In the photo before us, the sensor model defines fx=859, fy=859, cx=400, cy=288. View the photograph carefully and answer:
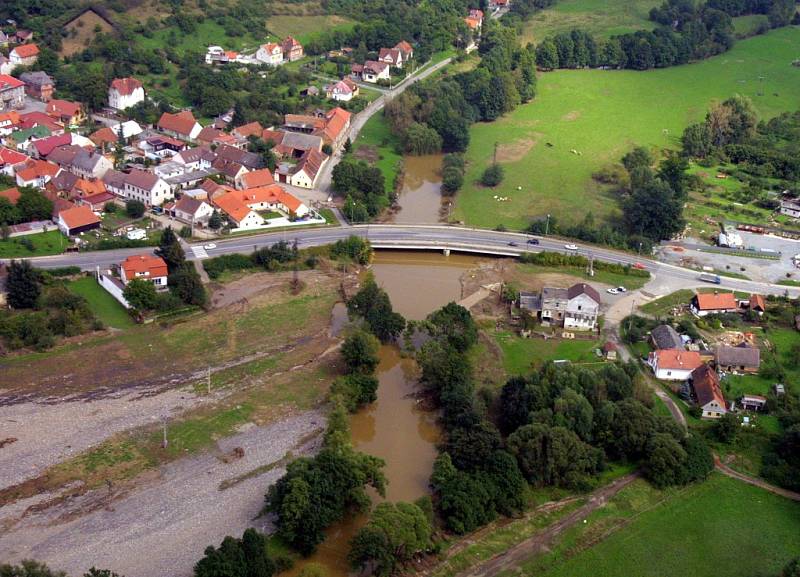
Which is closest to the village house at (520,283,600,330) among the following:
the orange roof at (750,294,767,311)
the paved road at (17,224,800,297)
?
the paved road at (17,224,800,297)

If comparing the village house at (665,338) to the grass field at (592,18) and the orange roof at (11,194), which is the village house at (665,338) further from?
the grass field at (592,18)

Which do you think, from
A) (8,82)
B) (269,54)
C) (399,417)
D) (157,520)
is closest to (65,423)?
(157,520)

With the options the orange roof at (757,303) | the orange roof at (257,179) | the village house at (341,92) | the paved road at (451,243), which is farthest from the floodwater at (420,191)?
the orange roof at (757,303)

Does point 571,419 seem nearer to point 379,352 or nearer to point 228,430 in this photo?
point 379,352

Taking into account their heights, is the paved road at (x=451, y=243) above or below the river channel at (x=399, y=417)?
above

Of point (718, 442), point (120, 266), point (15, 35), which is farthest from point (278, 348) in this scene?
point (15, 35)

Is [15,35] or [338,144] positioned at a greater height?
[15,35]

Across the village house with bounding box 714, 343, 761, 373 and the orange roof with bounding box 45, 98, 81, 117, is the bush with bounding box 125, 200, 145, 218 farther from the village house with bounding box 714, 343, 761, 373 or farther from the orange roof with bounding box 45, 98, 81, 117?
the village house with bounding box 714, 343, 761, 373
